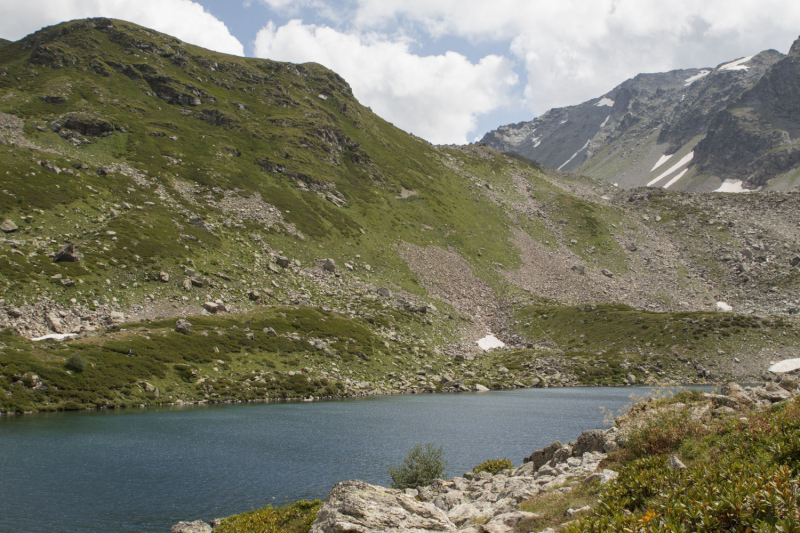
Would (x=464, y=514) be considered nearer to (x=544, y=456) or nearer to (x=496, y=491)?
(x=496, y=491)

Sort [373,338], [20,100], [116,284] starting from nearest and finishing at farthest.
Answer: [116,284]
[373,338]
[20,100]

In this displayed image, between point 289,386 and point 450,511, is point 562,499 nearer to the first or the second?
point 450,511

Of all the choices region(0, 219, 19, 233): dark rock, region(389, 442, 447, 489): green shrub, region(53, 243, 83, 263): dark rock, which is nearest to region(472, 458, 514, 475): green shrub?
region(389, 442, 447, 489): green shrub

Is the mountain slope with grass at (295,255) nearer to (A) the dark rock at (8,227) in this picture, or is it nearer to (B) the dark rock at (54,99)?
(B) the dark rock at (54,99)

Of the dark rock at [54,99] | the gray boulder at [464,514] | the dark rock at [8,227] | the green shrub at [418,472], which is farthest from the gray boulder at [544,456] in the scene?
the dark rock at [54,99]

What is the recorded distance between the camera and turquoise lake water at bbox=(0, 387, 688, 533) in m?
25.6

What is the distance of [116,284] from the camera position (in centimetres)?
7638

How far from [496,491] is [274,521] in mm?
11335

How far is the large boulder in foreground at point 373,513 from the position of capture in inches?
576

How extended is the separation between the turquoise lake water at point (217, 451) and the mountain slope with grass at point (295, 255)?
1536 cm

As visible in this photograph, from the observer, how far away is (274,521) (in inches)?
737

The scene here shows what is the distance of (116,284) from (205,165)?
5934 centimetres

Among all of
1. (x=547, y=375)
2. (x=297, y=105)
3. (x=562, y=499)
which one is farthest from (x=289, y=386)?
(x=297, y=105)

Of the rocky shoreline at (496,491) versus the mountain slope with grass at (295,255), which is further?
the mountain slope with grass at (295,255)
